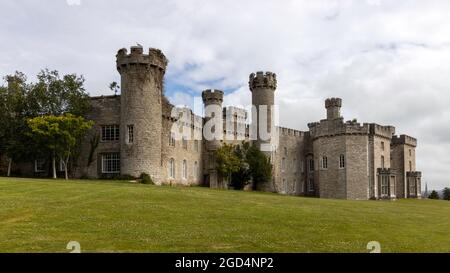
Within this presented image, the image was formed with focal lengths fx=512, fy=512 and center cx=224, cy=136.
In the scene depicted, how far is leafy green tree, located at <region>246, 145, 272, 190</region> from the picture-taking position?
5497cm

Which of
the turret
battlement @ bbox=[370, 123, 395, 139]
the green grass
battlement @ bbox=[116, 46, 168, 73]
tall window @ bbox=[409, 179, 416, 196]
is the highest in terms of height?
battlement @ bbox=[116, 46, 168, 73]

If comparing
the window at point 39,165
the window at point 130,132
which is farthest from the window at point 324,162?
the window at point 39,165

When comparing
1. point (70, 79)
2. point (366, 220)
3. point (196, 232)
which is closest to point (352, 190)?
point (70, 79)

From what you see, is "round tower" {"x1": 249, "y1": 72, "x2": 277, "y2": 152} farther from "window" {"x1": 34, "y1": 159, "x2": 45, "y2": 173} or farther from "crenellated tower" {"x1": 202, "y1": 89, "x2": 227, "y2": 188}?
"window" {"x1": 34, "y1": 159, "x2": 45, "y2": 173}

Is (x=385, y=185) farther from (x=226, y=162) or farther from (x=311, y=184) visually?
(x=226, y=162)

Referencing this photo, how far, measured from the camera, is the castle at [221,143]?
144ft

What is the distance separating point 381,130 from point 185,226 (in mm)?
45472

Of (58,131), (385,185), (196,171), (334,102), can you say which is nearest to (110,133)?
(58,131)

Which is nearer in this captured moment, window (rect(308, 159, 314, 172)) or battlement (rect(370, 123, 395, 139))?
battlement (rect(370, 123, 395, 139))

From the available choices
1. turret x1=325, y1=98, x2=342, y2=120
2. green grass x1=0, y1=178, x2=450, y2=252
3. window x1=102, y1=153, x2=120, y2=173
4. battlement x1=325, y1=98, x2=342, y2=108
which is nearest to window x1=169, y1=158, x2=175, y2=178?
window x1=102, y1=153, x2=120, y2=173

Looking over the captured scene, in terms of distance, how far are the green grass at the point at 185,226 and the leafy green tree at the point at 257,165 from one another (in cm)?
2926

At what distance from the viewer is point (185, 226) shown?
1762 centimetres

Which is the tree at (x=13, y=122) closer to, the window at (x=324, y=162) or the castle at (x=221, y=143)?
the castle at (x=221, y=143)

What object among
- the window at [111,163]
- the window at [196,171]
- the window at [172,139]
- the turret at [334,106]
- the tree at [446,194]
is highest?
the turret at [334,106]
